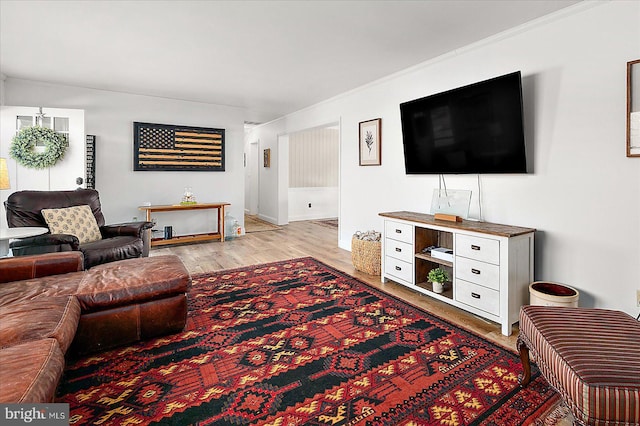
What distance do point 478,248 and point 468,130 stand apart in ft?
3.62

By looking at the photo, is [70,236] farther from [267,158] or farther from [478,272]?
[267,158]

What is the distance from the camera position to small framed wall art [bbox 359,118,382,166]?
4.36 meters

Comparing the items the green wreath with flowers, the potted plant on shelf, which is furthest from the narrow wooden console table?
the potted plant on shelf

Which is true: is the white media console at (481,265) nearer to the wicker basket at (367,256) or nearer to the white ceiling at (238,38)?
the wicker basket at (367,256)

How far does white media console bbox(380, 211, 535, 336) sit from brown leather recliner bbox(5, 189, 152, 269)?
9.29 feet

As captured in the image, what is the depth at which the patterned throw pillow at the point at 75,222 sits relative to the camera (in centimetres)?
329

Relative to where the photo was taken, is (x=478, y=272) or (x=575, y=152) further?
(x=478, y=272)

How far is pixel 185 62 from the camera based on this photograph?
3.70 m

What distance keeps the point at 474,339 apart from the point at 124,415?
2.16 metres

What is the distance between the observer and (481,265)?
8.54 ft

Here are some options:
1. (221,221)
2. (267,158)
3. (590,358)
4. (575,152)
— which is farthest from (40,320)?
(267,158)

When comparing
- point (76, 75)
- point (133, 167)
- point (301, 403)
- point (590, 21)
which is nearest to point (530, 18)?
point (590, 21)

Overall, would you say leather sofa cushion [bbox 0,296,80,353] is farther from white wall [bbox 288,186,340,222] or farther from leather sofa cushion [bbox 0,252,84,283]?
white wall [bbox 288,186,340,222]

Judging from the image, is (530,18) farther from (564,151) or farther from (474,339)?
(474,339)
